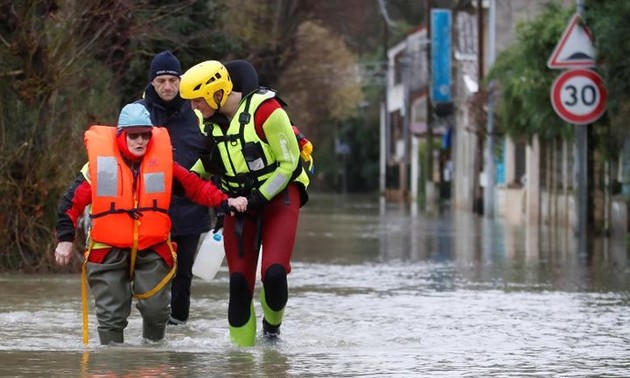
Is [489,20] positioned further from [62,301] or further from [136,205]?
[136,205]

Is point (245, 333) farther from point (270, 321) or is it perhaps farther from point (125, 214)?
point (125, 214)

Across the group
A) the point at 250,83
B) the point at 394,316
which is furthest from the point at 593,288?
the point at 250,83

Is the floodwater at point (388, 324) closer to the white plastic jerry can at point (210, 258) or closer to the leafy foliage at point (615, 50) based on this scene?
the white plastic jerry can at point (210, 258)

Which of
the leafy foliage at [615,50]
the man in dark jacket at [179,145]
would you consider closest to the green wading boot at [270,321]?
the man in dark jacket at [179,145]

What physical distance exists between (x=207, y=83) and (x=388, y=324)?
254cm

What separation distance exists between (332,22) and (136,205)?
3064 centimetres

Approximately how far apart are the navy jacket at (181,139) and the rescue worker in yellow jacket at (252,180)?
1115 millimetres

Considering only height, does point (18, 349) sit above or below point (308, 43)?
below

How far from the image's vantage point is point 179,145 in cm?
1158

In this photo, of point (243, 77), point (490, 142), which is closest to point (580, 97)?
point (243, 77)

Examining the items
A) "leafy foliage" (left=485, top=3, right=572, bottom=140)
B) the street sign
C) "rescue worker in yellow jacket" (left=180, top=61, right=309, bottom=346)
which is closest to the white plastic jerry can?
"rescue worker in yellow jacket" (left=180, top=61, right=309, bottom=346)

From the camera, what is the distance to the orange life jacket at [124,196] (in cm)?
986

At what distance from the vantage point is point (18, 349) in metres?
9.66

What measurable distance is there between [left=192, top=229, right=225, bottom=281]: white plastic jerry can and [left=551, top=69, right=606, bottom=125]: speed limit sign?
11155 mm
